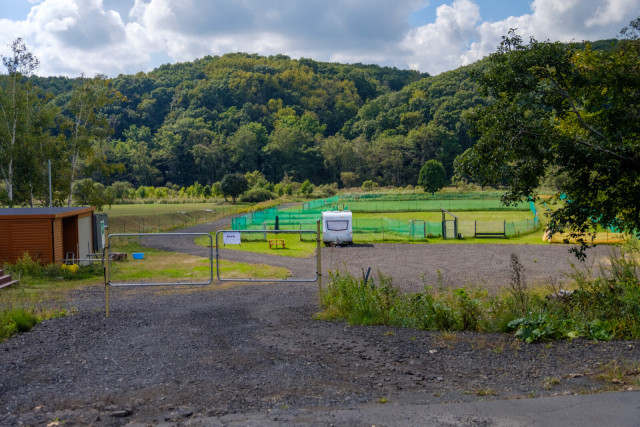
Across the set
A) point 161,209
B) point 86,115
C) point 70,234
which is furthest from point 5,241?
point 161,209

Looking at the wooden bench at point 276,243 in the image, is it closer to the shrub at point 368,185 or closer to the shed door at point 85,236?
the shed door at point 85,236

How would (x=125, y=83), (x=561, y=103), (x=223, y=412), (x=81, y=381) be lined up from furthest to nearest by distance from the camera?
(x=125, y=83), (x=561, y=103), (x=81, y=381), (x=223, y=412)

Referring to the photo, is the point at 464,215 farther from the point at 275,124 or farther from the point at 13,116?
the point at 275,124

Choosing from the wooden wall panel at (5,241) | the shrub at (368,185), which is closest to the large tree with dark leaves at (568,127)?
the wooden wall panel at (5,241)

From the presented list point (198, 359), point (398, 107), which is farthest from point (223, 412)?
point (398, 107)

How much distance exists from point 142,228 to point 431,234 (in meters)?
22.4

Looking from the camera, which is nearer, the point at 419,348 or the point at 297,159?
the point at 419,348

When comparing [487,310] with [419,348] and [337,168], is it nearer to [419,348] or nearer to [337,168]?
[419,348]

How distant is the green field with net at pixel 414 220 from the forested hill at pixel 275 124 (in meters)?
39.9

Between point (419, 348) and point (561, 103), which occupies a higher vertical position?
point (561, 103)

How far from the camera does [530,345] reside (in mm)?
7539

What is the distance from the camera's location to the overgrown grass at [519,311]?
25.8ft

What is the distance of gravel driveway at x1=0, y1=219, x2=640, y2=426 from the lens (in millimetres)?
5586

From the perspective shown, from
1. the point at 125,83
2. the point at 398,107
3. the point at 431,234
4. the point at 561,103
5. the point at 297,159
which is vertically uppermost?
the point at 125,83
